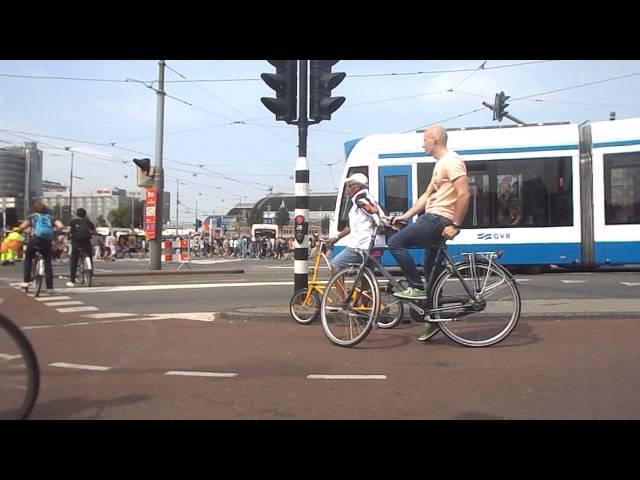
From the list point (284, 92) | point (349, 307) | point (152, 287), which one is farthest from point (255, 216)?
point (349, 307)

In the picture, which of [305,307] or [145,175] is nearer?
[305,307]

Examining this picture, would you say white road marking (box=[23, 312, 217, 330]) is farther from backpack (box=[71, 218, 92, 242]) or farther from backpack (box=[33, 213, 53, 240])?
backpack (box=[71, 218, 92, 242])

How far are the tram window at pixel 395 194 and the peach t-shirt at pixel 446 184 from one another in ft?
25.4

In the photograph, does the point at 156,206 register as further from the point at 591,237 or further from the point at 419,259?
the point at 591,237

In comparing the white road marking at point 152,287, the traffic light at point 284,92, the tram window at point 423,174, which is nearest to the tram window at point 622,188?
the tram window at point 423,174

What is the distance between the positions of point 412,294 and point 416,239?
558 mm

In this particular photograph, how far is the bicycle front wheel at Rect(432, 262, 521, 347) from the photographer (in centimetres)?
490

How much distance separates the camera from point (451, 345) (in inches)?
200

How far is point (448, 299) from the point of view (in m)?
4.90

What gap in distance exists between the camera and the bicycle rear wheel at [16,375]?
112 inches

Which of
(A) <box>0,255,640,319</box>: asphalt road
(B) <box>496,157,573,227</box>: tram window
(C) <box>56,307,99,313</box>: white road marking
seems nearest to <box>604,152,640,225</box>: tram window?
(B) <box>496,157,573,227</box>: tram window

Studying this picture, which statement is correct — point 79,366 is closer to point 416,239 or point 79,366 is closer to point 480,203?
point 416,239

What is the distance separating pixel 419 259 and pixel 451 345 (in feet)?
20.8
